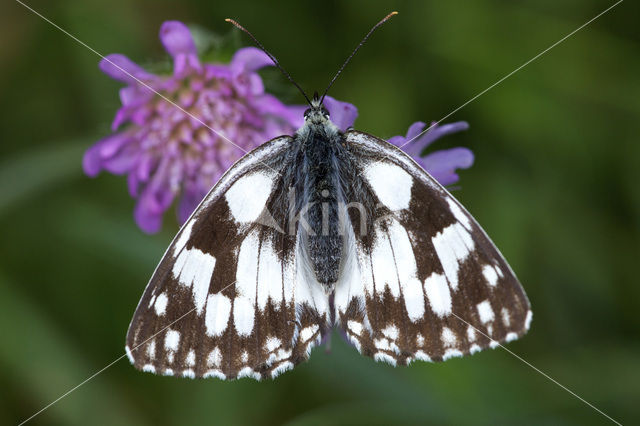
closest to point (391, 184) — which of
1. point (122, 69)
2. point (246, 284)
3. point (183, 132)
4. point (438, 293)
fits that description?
point (438, 293)

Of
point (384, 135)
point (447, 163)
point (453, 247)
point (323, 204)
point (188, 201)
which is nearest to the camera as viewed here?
point (453, 247)

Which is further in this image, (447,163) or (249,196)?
(447,163)

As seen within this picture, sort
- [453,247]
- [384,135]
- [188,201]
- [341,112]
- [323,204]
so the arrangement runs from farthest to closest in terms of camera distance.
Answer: [384,135]
[188,201]
[341,112]
[323,204]
[453,247]

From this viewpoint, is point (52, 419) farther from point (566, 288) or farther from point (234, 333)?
point (566, 288)

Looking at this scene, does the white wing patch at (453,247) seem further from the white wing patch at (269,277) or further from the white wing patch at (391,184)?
the white wing patch at (269,277)

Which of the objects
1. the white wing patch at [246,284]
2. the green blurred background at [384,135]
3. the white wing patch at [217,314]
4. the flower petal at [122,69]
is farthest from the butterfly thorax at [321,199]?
the green blurred background at [384,135]

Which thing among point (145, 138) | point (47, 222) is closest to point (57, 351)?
point (47, 222)

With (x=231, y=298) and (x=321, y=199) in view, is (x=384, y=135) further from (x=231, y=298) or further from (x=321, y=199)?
(x=231, y=298)

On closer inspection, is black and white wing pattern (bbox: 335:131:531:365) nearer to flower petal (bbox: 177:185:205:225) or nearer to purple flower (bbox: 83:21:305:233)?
purple flower (bbox: 83:21:305:233)
